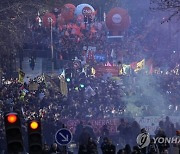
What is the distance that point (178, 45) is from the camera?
55469 millimetres

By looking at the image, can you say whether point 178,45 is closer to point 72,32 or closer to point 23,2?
point 72,32

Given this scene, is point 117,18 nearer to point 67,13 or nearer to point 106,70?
point 106,70

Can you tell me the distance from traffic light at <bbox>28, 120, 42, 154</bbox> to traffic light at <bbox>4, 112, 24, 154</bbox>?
157mm

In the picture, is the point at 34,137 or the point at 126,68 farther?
the point at 126,68

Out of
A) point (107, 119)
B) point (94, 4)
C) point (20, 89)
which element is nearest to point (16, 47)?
point (20, 89)

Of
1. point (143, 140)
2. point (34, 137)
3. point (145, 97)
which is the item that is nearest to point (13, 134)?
point (34, 137)

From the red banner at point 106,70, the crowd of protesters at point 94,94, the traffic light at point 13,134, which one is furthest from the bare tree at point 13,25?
the traffic light at point 13,134

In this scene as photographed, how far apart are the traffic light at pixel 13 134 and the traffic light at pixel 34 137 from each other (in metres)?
0.16

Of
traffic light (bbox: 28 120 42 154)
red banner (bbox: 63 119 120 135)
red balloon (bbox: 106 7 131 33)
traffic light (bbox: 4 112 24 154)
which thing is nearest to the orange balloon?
traffic light (bbox: 28 120 42 154)

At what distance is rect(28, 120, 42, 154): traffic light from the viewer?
32.6 feet

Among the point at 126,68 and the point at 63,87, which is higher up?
the point at 63,87

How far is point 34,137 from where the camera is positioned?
10086mm

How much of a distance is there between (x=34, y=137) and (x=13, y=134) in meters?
0.33

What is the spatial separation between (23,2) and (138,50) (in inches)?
636
